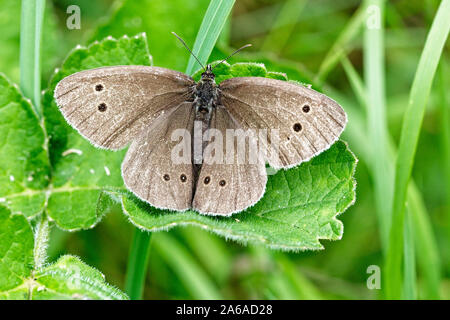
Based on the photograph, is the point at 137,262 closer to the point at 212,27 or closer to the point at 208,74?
the point at 208,74

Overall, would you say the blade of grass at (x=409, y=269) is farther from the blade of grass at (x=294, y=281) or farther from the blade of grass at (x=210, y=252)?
the blade of grass at (x=210, y=252)

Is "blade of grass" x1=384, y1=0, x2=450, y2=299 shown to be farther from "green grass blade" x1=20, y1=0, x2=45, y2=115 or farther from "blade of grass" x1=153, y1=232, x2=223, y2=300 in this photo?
"green grass blade" x1=20, y1=0, x2=45, y2=115

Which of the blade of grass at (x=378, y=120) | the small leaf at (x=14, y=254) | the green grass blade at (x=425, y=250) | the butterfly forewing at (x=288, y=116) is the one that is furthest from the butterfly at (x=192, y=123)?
the green grass blade at (x=425, y=250)

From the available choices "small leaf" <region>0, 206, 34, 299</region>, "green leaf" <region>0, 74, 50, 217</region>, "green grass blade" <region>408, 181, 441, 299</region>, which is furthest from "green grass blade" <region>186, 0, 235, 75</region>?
"green grass blade" <region>408, 181, 441, 299</region>

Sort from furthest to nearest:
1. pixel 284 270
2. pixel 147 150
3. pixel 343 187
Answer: pixel 284 270 → pixel 147 150 → pixel 343 187

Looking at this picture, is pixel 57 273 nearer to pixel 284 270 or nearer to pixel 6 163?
pixel 6 163
